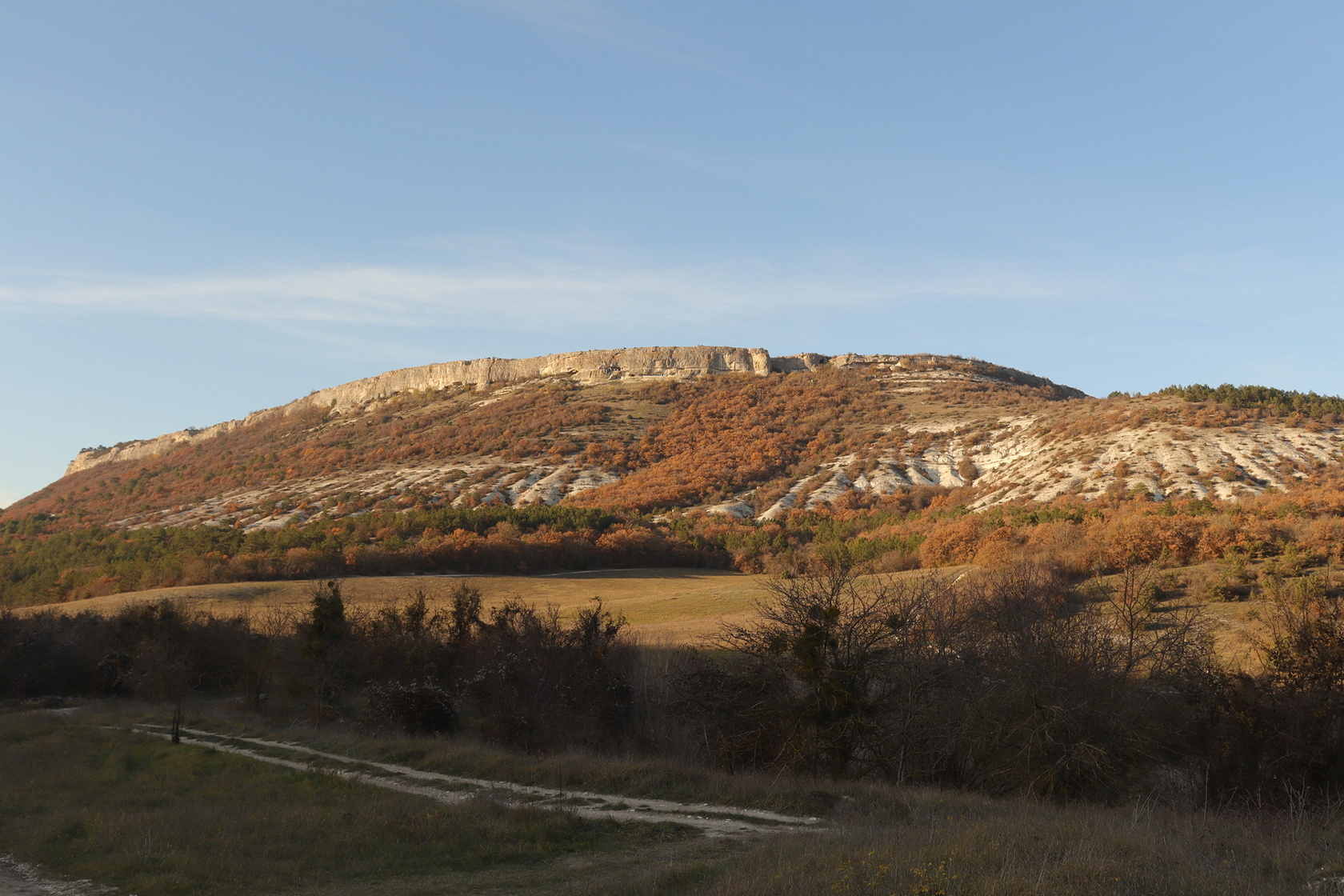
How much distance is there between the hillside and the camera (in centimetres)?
6562

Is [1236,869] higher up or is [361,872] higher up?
[1236,869]

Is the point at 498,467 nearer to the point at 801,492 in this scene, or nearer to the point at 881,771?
Answer: the point at 801,492

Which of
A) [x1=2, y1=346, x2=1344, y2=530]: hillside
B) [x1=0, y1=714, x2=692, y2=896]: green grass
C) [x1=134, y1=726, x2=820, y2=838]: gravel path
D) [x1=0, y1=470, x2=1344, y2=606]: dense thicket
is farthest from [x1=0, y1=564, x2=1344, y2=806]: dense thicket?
[x1=2, y1=346, x2=1344, y2=530]: hillside

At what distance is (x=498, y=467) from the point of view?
95125mm

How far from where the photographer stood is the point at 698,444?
101 meters

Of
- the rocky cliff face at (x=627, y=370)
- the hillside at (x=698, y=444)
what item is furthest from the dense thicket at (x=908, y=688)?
the rocky cliff face at (x=627, y=370)

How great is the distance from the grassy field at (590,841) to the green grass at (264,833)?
0.17 feet

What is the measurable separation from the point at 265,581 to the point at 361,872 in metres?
53.0

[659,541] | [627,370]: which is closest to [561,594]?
[659,541]

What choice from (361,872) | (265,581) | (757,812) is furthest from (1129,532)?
(265,581)

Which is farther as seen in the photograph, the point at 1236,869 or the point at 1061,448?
the point at 1061,448

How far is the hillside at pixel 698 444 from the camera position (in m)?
65.6

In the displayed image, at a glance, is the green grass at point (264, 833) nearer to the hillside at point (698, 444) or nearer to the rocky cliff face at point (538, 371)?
the hillside at point (698, 444)

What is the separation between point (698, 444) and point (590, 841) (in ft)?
281
